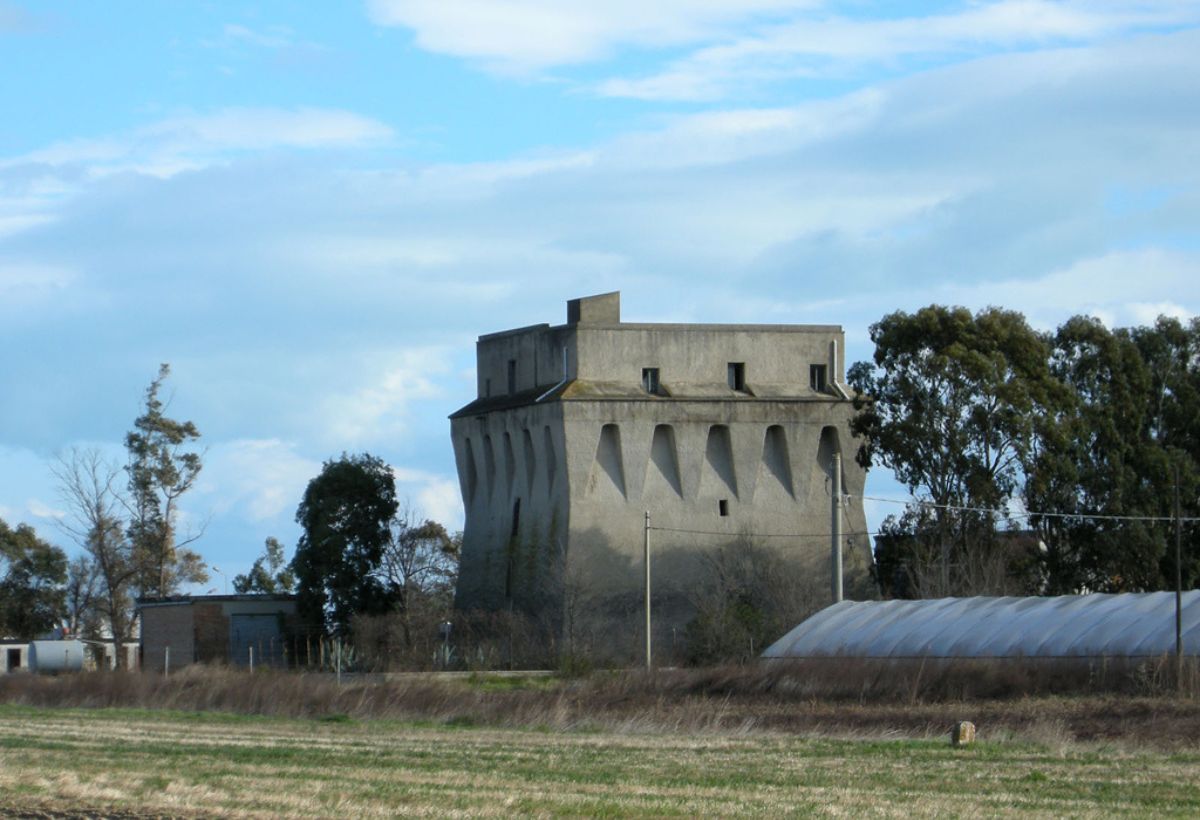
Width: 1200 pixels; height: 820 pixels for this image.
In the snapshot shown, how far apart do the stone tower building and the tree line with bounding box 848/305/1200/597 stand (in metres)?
4.17

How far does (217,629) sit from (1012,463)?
31.1 metres

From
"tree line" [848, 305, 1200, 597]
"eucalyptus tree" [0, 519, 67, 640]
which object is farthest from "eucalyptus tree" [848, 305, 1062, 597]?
"eucalyptus tree" [0, 519, 67, 640]

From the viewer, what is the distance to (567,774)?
2031cm

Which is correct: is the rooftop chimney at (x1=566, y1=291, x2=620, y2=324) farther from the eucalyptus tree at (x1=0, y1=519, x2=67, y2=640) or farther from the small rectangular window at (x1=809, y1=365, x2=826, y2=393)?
the eucalyptus tree at (x1=0, y1=519, x2=67, y2=640)

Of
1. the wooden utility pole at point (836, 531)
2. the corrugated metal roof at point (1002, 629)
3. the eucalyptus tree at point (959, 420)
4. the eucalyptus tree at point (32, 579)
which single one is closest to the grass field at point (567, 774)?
the corrugated metal roof at point (1002, 629)

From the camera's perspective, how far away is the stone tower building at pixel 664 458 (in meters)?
67.8

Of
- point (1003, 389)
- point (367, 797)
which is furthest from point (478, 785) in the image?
point (1003, 389)

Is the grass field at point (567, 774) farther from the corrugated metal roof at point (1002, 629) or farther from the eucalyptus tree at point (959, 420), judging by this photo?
the eucalyptus tree at point (959, 420)

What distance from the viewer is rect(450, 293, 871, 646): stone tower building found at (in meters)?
67.8

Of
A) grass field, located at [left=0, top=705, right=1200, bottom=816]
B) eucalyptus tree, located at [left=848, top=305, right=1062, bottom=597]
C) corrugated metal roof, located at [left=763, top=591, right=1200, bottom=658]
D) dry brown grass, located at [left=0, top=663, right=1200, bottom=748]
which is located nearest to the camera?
grass field, located at [left=0, top=705, right=1200, bottom=816]

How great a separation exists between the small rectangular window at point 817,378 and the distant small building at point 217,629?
74.5ft

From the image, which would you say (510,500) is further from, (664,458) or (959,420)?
(959,420)

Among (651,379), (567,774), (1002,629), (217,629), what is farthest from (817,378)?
(567,774)

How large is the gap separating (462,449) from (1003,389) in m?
24.8
